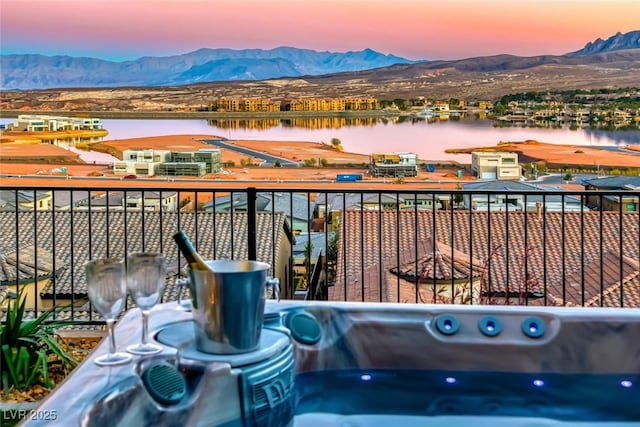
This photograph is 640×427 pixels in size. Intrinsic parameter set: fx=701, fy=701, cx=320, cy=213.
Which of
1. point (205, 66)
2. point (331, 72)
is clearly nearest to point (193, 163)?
point (205, 66)

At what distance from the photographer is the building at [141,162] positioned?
20484 mm

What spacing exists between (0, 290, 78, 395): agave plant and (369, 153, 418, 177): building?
17.7 meters

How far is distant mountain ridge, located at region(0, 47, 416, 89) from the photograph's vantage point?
1789 centimetres

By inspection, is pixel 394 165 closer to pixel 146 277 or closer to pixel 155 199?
pixel 155 199

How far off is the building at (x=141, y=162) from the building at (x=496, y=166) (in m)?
9.18

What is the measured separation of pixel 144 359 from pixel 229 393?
25 cm

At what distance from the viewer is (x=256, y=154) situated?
79.8 feet

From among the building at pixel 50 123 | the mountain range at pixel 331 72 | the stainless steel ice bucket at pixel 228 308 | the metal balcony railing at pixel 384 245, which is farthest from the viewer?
the building at pixel 50 123

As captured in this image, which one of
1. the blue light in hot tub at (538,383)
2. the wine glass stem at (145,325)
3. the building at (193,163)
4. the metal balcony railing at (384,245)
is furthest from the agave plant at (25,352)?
the building at (193,163)

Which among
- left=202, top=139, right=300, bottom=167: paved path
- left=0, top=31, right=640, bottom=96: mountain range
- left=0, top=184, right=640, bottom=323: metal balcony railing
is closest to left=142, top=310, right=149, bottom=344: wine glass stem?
left=0, top=184, right=640, bottom=323: metal balcony railing

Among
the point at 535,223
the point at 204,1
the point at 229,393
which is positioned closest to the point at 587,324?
the point at 229,393

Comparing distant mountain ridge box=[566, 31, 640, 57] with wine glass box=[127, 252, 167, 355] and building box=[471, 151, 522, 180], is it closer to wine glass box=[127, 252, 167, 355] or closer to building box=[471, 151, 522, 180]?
building box=[471, 151, 522, 180]

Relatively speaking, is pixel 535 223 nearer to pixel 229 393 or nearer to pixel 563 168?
pixel 563 168

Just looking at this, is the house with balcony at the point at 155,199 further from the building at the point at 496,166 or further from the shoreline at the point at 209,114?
the building at the point at 496,166
